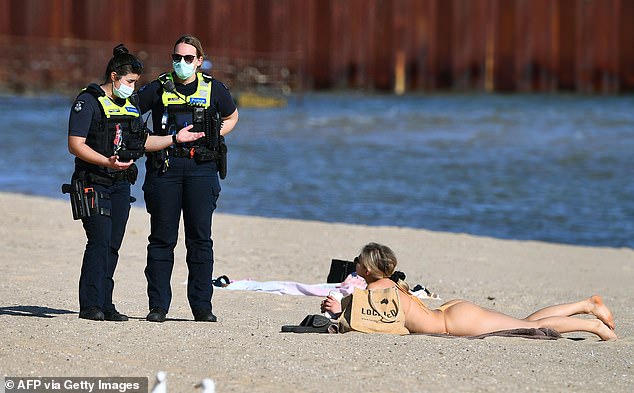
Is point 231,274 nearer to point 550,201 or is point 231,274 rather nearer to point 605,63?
point 550,201

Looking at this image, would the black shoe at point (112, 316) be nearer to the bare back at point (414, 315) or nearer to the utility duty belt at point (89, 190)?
the utility duty belt at point (89, 190)

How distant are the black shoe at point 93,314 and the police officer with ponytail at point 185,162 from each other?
0.27 m

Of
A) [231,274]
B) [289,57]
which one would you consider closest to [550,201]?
[231,274]

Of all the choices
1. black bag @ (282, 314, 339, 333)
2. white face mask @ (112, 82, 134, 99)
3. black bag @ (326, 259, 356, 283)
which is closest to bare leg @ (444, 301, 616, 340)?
black bag @ (282, 314, 339, 333)

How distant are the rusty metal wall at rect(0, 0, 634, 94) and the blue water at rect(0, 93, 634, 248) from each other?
282cm

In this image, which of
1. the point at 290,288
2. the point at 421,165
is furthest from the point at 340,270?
the point at 421,165

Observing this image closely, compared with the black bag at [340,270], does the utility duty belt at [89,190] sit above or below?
above

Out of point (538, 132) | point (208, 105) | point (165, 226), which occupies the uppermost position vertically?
point (208, 105)

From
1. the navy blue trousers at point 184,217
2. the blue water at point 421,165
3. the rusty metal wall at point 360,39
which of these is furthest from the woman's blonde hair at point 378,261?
the rusty metal wall at point 360,39

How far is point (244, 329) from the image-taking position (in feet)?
22.1

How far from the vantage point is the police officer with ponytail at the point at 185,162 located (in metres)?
6.59

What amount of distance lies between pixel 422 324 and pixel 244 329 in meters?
0.91

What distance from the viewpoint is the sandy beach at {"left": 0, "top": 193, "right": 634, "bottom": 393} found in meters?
5.63

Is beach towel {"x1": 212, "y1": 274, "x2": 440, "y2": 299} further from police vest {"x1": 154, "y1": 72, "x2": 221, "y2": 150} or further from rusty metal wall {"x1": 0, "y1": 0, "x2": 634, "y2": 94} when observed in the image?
rusty metal wall {"x1": 0, "y1": 0, "x2": 634, "y2": 94}
